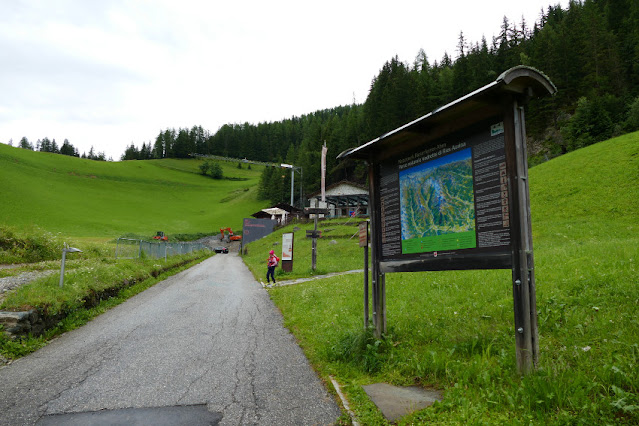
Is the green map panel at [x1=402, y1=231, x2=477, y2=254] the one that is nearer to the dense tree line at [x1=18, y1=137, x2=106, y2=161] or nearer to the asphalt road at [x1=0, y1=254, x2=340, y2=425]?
the asphalt road at [x1=0, y1=254, x2=340, y2=425]

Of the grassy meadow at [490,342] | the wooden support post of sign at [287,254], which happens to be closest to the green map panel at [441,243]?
the grassy meadow at [490,342]

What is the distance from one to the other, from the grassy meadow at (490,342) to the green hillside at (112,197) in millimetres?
64283

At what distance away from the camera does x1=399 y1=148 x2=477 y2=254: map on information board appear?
4.71 m

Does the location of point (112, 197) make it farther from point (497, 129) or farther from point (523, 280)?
point (523, 280)

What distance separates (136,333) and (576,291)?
9119 millimetres

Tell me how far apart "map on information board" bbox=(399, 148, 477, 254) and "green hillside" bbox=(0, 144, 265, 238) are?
66.7 meters

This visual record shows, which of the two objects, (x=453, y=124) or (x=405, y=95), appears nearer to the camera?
(x=453, y=124)

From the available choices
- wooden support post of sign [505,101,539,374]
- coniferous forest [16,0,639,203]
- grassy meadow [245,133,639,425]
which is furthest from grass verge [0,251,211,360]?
coniferous forest [16,0,639,203]

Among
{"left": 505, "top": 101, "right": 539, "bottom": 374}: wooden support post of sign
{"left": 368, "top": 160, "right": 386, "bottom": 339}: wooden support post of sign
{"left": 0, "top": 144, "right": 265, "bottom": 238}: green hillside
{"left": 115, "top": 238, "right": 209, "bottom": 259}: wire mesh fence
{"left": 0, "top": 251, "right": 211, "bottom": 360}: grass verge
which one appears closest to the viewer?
{"left": 505, "top": 101, "right": 539, "bottom": 374}: wooden support post of sign

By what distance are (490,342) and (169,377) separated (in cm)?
468

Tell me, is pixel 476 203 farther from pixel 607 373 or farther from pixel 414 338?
pixel 414 338

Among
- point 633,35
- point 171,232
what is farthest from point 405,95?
point 171,232

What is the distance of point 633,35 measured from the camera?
5519cm

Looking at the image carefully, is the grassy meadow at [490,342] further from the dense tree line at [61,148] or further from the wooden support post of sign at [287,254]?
the dense tree line at [61,148]
